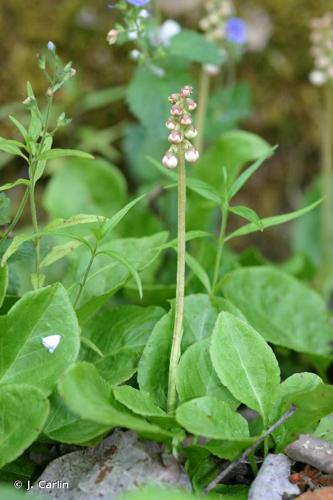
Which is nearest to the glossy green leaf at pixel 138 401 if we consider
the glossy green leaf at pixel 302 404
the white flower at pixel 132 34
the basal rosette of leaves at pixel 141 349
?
the basal rosette of leaves at pixel 141 349


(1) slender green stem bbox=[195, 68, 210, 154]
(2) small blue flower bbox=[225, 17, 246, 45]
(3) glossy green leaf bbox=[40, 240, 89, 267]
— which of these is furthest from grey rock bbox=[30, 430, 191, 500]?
(2) small blue flower bbox=[225, 17, 246, 45]

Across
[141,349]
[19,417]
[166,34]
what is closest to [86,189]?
[166,34]

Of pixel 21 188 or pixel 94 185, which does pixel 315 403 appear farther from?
pixel 21 188

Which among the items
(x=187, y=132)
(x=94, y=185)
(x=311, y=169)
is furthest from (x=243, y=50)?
(x=187, y=132)

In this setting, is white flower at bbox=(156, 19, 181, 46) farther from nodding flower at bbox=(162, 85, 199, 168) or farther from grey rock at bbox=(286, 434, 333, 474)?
grey rock at bbox=(286, 434, 333, 474)

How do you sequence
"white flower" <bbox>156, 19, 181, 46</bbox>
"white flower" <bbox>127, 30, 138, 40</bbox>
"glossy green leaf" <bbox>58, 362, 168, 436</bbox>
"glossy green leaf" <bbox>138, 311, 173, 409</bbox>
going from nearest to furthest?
"glossy green leaf" <bbox>58, 362, 168, 436</bbox>
"glossy green leaf" <bbox>138, 311, 173, 409</bbox>
"white flower" <bbox>127, 30, 138, 40</bbox>
"white flower" <bbox>156, 19, 181, 46</bbox>

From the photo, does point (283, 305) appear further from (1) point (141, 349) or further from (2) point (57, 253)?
(2) point (57, 253)
